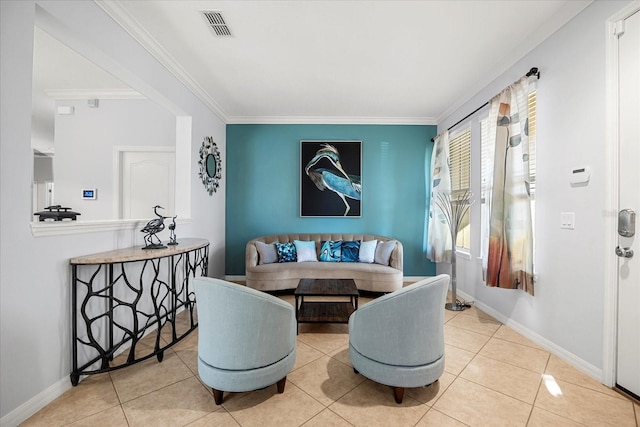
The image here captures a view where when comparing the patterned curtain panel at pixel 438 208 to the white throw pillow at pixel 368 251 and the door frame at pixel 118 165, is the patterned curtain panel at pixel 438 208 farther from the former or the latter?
the door frame at pixel 118 165

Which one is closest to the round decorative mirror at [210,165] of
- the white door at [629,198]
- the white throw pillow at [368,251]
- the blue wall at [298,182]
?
the blue wall at [298,182]

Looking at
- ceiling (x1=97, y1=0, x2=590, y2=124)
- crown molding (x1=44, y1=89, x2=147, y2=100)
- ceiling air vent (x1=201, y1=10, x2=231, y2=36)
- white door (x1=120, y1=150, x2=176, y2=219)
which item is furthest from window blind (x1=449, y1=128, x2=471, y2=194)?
crown molding (x1=44, y1=89, x2=147, y2=100)

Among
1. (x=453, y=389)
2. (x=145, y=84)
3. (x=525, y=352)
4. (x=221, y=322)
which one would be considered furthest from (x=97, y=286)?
(x=525, y=352)

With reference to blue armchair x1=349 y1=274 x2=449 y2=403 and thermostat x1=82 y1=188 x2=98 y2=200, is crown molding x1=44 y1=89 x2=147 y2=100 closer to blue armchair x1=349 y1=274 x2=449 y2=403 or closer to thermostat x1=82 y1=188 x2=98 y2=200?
thermostat x1=82 y1=188 x2=98 y2=200

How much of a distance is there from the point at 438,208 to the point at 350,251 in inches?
57.0

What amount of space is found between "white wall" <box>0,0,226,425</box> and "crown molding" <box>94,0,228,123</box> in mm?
95

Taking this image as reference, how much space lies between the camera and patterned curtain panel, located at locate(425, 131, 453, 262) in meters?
3.76

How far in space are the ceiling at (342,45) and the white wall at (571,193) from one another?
0.25 meters

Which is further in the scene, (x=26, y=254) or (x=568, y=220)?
(x=568, y=220)

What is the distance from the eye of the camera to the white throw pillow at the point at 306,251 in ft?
12.8

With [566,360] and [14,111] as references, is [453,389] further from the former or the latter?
[14,111]

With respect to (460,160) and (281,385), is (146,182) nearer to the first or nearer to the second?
(281,385)

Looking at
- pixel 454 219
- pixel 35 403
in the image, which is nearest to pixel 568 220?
pixel 454 219

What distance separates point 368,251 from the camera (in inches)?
155
